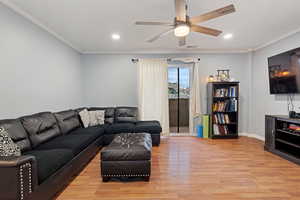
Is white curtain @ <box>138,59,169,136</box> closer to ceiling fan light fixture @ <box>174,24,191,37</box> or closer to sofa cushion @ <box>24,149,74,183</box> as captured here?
ceiling fan light fixture @ <box>174,24,191,37</box>

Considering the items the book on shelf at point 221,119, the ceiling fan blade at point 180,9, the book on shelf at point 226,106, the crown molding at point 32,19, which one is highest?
the crown molding at point 32,19

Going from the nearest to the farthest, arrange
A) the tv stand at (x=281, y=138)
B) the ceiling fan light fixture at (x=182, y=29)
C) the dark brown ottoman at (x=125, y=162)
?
1. the ceiling fan light fixture at (x=182, y=29)
2. the dark brown ottoman at (x=125, y=162)
3. the tv stand at (x=281, y=138)

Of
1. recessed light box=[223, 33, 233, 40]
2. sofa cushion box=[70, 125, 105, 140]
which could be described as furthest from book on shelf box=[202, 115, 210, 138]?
sofa cushion box=[70, 125, 105, 140]

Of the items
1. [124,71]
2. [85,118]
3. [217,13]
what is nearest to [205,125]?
[124,71]

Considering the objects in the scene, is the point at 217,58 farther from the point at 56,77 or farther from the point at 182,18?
the point at 56,77

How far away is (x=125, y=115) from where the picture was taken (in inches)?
189

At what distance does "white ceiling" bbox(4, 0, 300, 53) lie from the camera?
8.24 feet

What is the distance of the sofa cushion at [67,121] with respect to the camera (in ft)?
11.1

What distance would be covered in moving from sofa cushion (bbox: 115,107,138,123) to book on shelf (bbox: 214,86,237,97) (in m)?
2.42

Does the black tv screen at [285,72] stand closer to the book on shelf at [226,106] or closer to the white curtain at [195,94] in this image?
the book on shelf at [226,106]

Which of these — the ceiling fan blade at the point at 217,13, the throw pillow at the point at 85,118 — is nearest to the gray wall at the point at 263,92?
the ceiling fan blade at the point at 217,13

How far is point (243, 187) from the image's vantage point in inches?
91.7

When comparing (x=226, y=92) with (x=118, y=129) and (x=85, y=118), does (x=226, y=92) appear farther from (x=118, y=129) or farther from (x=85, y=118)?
(x=85, y=118)

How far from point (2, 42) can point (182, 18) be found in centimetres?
253
